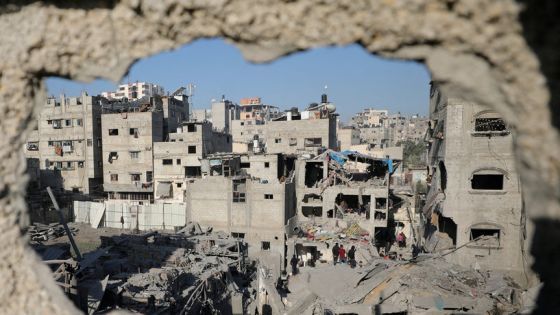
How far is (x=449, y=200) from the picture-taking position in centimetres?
1595

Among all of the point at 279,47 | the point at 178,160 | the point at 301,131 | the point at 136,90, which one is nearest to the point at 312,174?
the point at 301,131

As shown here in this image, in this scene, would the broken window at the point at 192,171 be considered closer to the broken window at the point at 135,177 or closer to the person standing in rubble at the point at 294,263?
the broken window at the point at 135,177

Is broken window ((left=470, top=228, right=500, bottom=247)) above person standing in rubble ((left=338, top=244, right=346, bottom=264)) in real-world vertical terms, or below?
above

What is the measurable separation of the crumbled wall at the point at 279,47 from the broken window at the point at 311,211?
24748mm

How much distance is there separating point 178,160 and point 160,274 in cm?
1846

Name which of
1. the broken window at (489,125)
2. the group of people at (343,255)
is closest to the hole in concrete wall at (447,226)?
the broken window at (489,125)

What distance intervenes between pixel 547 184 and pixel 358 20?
165 cm

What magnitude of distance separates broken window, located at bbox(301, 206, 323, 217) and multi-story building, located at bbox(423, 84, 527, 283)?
489 inches

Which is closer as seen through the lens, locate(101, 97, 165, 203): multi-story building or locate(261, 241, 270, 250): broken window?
locate(261, 241, 270, 250): broken window

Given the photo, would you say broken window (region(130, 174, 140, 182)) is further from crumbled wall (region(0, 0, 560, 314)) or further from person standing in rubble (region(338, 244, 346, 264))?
crumbled wall (region(0, 0, 560, 314))

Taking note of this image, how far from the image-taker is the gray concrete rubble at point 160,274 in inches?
443

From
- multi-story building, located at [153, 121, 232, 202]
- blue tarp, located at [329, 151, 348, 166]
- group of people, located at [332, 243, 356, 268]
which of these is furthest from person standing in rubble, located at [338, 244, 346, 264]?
multi-story building, located at [153, 121, 232, 202]

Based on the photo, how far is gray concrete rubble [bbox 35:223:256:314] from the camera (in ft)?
36.9

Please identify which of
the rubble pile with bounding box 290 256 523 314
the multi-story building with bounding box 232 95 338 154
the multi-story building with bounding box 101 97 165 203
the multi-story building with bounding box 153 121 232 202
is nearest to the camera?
the rubble pile with bounding box 290 256 523 314
